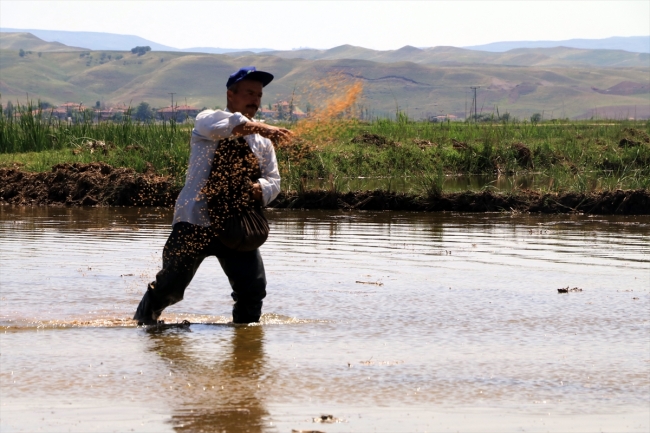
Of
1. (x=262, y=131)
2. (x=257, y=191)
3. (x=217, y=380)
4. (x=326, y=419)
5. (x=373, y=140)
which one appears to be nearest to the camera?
(x=326, y=419)

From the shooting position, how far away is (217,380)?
17.9 feet

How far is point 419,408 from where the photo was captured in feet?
16.3

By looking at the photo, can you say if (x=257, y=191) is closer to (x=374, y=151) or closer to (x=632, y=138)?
(x=374, y=151)

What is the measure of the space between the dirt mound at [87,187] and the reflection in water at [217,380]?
29.5ft

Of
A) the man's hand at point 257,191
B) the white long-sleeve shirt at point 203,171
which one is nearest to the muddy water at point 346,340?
the white long-sleeve shirt at point 203,171

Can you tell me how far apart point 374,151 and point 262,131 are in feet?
52.7

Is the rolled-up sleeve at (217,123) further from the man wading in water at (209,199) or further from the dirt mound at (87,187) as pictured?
the dirt mound at (87,187)

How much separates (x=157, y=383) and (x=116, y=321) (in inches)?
71.3

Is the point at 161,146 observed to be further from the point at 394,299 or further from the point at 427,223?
the point at 394,299

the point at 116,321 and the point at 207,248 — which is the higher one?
the point at 207,248

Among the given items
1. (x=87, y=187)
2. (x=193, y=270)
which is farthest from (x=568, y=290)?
(x=87, y=187)

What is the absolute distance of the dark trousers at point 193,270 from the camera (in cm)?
652

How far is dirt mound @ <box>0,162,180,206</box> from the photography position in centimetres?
1583

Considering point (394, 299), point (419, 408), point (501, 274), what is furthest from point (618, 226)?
point (419, 408)
